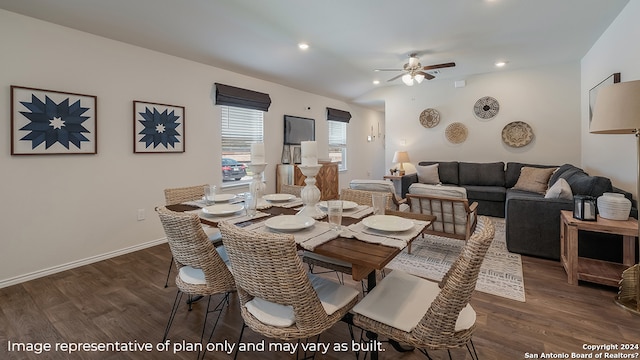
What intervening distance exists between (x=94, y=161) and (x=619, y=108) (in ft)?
15.0

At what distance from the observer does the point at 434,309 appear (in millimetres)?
1158

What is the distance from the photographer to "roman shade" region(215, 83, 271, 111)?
14.2 ft

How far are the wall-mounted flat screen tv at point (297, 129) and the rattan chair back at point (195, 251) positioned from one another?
411cm

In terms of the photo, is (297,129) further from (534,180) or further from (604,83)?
(604,83)

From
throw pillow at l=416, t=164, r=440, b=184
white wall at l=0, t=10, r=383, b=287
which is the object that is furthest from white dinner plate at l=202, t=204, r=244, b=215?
throw pillow at l=416, t=164, r=440, b=184

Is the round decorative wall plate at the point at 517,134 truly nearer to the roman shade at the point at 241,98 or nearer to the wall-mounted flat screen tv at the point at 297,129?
the wall-mounted flat screen tv at the point at 297,129

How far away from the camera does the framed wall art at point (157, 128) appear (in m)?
3.48

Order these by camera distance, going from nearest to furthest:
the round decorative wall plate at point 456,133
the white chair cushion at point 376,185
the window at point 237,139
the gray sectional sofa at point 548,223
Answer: the gray sectional sofa at point 548,223 → the white chair cushion at point 376,185 → the window at point 237,139 → the round decorative wall plate at point 456,133

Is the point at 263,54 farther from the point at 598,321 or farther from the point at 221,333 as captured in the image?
the point at 598,321

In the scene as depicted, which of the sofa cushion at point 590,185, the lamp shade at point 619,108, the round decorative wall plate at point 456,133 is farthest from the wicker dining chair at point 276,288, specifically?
the round decorative wall plate at point 456,133

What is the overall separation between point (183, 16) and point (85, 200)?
2.19 m

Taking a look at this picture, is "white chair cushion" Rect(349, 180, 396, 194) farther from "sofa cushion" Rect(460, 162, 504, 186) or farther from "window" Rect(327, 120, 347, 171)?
"window" Rect(327, 120, 347, 171)

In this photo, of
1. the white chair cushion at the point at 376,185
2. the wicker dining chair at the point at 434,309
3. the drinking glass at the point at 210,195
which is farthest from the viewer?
the white chair cushion at the point at 376,185

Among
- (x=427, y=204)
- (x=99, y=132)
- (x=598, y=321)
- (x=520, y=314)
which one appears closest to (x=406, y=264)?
(x=427, y=204)
